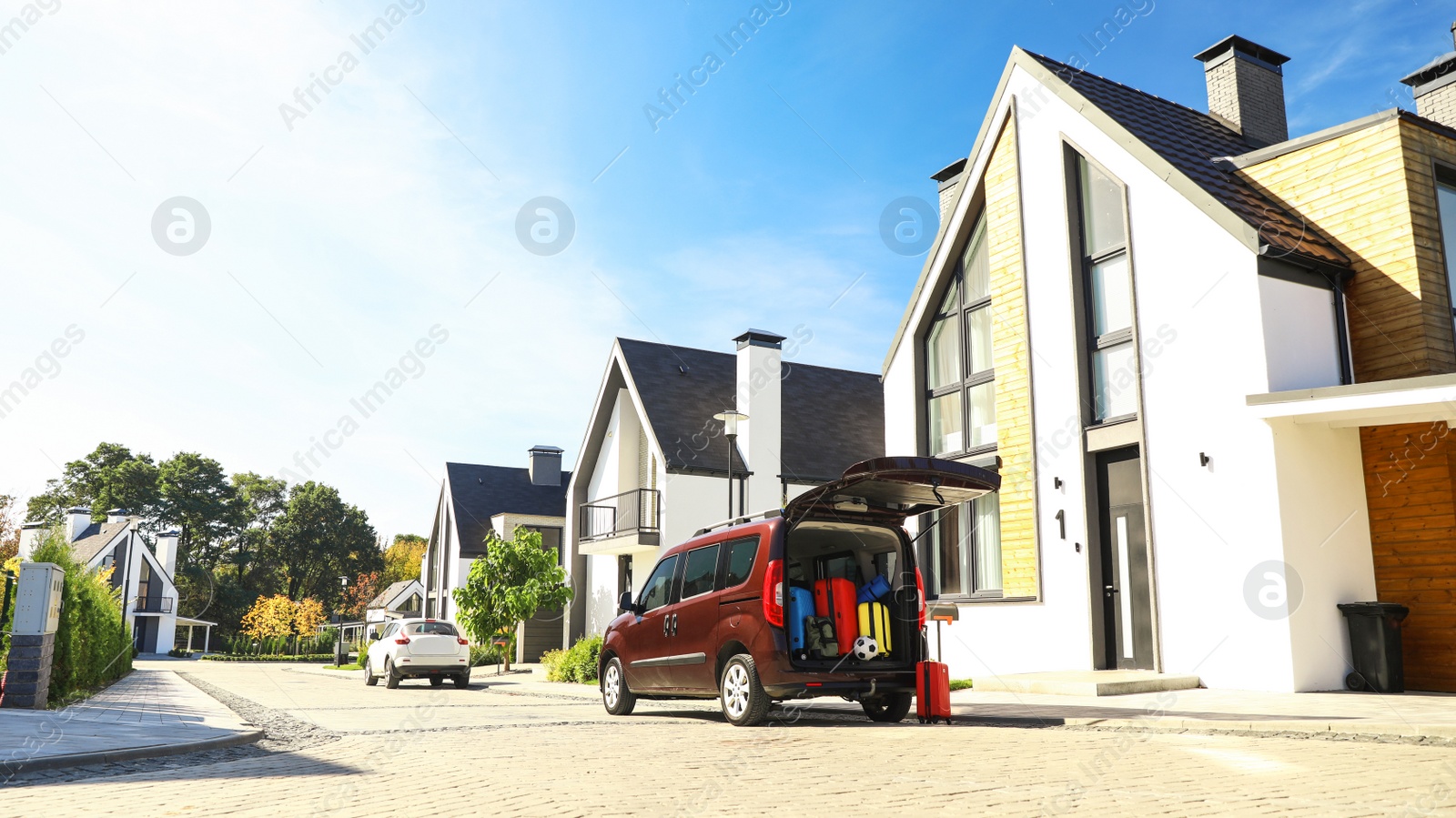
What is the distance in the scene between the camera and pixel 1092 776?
19.6ft

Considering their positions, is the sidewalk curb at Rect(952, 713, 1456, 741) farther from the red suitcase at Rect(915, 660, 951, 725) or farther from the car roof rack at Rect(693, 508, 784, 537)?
the car roof rack at Rect(693, 508, 784, 537)

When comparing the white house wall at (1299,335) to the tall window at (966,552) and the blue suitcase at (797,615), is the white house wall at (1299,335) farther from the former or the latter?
the blue suitcase at (797,615)

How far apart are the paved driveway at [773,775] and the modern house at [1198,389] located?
4858 mm

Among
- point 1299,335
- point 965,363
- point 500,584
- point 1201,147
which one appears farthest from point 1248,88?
point 500,584

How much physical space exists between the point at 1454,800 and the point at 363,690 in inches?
717

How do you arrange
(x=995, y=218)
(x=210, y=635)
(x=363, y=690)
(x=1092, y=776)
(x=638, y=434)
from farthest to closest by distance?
1. (x=210, y=635)
2. (x=638, y=434)
3. (x=363, y=690)
4. (x=995, y=218)
5. (x=1092, y=776)

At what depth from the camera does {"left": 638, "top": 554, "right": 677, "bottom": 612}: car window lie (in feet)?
37.1

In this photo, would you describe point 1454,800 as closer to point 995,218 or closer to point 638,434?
point 995,218

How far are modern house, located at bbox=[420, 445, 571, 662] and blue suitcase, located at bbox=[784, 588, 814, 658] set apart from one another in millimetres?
25905

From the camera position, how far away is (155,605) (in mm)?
62469

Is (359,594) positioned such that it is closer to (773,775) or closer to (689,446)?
(689,446)

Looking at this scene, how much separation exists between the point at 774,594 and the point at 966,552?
26.4 feet

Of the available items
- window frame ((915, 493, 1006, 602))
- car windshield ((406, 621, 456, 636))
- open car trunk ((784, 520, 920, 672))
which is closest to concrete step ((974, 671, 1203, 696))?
window frame ((915, 493, 1006, 602))

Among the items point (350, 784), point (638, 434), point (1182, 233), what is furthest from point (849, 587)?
point (638, 434)
